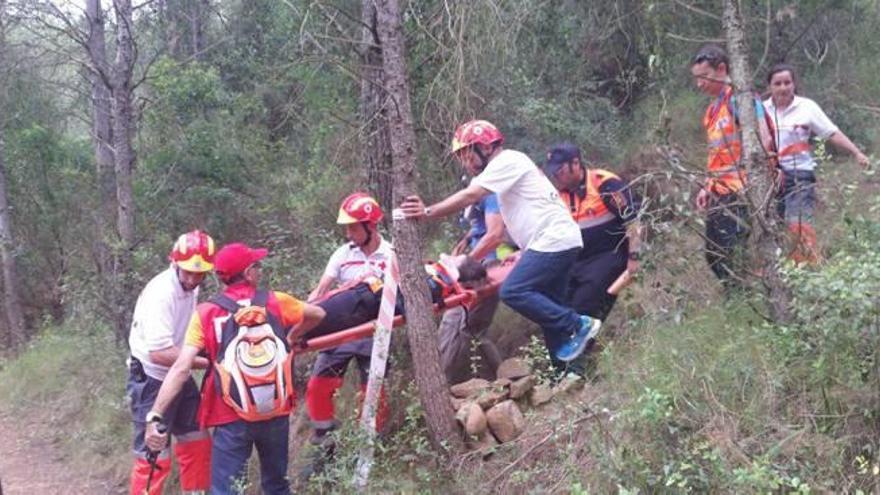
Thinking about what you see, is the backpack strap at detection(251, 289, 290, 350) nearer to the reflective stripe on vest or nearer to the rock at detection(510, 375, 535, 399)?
the rock at detection(510, 375, 535, 399)

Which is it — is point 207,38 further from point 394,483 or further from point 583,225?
point 394,483

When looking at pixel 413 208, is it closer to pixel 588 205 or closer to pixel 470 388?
pixel 470 388

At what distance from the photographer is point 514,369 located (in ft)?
19.2

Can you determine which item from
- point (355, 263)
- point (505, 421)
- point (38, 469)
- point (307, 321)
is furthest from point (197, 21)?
point (505, 421)

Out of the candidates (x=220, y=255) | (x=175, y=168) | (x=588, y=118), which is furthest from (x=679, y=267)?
(x=175, y=168)

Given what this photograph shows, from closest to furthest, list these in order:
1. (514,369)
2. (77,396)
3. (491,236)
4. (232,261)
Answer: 1. (232,261)
2. (514,369)
3. (491,236)
4. (77,396)

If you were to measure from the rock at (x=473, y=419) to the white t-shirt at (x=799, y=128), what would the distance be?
8.72 feet

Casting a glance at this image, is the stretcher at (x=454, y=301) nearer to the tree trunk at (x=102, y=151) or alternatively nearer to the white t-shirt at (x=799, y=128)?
the white t-shirt at (x=799, y=128)

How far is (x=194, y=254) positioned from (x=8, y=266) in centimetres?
983

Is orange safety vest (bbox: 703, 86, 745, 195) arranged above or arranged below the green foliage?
above

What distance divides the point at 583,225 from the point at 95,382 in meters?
5.37

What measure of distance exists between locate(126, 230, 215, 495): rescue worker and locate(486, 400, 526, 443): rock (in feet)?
5.54

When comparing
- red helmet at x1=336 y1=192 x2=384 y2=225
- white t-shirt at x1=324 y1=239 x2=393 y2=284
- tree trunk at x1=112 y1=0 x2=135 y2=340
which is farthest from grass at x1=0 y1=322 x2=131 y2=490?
red helmet at x1=336 y1=192 x2=384 y2=225

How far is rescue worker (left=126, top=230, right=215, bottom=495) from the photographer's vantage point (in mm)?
5180
